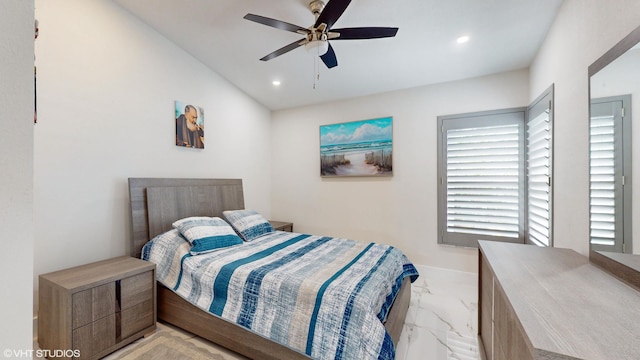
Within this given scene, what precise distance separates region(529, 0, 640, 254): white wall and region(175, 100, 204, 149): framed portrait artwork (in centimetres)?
367

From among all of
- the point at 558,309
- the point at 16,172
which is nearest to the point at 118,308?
the point at 16,172

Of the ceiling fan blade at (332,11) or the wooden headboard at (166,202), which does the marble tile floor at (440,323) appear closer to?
the wooden headboard at (166,202)

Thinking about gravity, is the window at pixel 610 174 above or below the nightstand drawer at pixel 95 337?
above

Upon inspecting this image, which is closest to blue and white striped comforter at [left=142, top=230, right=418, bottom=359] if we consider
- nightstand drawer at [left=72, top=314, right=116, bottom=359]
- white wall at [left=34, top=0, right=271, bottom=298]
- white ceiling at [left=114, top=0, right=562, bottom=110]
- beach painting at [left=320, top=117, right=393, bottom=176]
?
nightstand drawer at [left=72, top=314, right=116, bottom=359]

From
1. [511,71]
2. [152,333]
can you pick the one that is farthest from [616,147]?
[152,333]

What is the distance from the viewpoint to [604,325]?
2.68ft

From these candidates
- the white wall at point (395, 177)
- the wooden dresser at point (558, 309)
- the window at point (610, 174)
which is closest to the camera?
the wooden dresser at point (558, 309)

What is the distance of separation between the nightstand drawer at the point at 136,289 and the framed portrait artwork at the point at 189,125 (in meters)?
1.55

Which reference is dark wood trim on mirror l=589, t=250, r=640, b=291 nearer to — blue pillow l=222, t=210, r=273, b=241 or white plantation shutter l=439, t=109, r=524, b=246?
white plantation shutter l=439, t=109, r=524, b=246

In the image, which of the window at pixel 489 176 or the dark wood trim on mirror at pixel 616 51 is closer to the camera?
the dark wood trim on mirror at pixel 616 51

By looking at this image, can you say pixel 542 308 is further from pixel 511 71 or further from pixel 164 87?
pixel 164 87

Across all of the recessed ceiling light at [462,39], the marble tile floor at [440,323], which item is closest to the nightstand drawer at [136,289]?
the marble tile floor at [440,323]

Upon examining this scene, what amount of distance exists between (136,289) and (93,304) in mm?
286

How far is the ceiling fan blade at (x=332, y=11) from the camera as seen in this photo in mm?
1629
